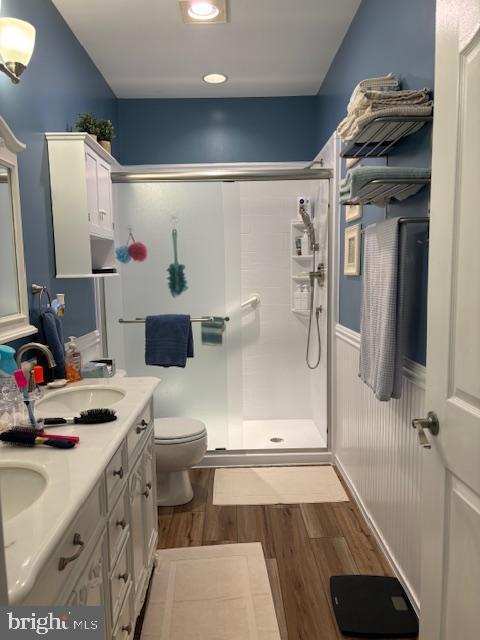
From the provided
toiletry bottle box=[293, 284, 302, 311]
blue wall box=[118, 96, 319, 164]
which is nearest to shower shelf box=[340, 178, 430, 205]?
toiletry bottle box=[293, 284, 302, 311]

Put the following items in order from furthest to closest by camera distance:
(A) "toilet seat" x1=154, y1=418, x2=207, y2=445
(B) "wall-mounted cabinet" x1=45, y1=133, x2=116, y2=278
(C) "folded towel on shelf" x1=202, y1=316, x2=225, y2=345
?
(C) "folded towel on shelf" x1=202, y1=316, x2=225, y2=345 → (A) "toilet seat" x1=154, y1=418, x2=207, y2=445 → (B) "wall-mounted cabinet" x1=45, y1=133, x2=116, y2=278

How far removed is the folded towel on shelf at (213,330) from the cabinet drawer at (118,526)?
1777mm

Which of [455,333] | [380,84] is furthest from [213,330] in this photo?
[455,333]

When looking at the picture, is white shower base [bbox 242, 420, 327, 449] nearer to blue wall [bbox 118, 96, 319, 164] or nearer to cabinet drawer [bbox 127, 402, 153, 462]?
cabinet drawer [bbox 127, 402, 153, 462]

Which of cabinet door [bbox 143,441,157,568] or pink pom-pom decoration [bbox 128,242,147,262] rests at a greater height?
pink pom-pom decoration [bbox 128,242,147,262]

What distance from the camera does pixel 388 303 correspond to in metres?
1.72

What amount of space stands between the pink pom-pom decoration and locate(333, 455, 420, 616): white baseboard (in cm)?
196

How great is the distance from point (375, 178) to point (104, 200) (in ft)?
5.17

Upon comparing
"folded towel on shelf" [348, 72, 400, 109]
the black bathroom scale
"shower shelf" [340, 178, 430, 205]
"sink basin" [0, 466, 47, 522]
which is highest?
"folded towel on shelf" [348, 72, 400, 109]

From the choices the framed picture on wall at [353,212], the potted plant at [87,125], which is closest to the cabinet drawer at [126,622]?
the framed picture on wall at [353,212]

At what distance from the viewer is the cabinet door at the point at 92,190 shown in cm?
227

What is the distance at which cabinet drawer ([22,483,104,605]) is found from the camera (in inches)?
33.1

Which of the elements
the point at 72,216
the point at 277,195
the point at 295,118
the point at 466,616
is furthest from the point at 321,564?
the point at 295,118

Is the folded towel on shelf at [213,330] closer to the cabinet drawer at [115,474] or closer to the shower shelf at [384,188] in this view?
the shower shelf at [384,188]
